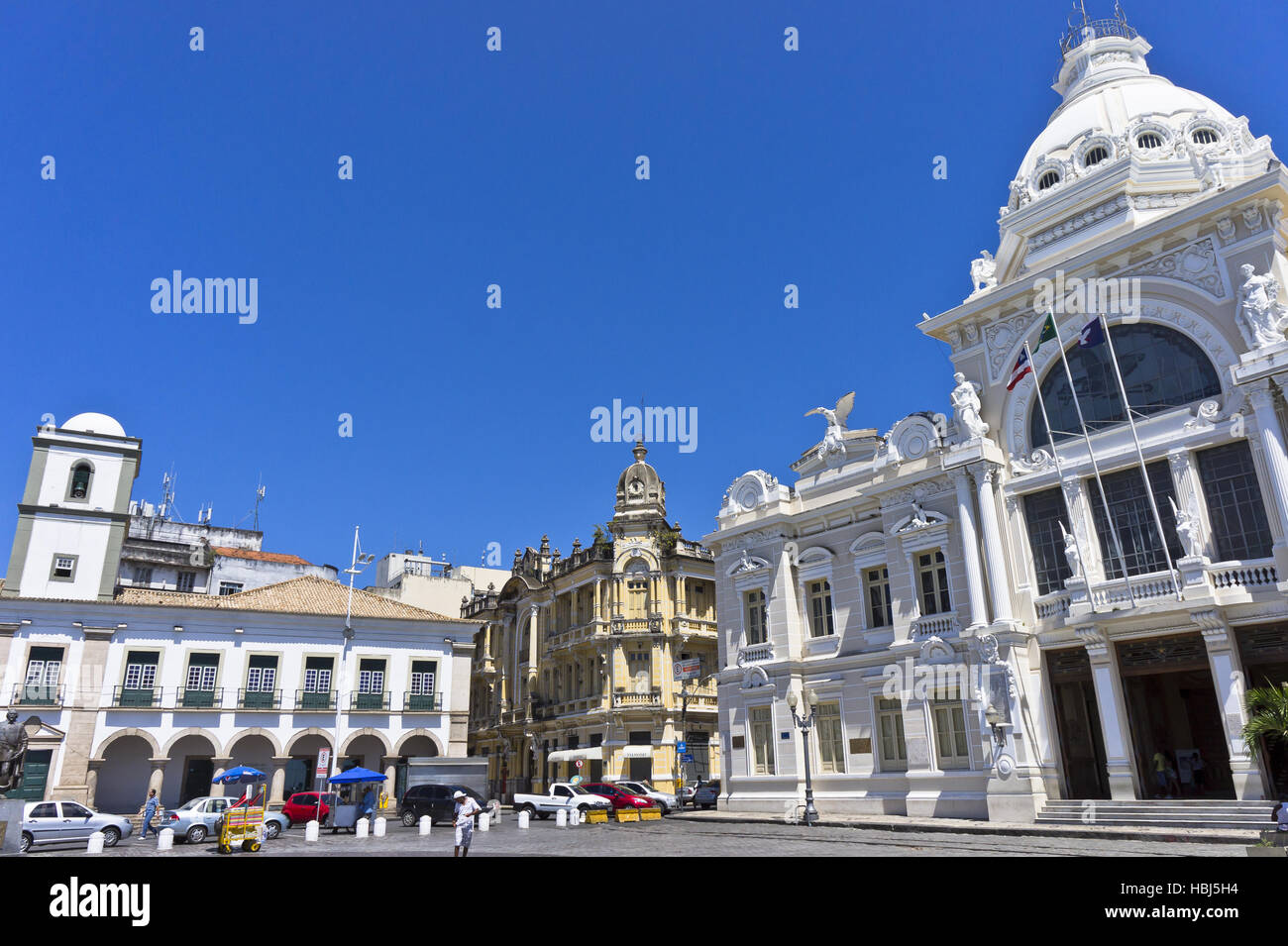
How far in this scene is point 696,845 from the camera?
811 inches

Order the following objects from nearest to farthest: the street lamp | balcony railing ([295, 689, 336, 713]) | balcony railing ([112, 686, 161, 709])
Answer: the street lamp < balcony railing ([112, 686, 161, 709]) < balcony railing ([295, 689, 336, 713])

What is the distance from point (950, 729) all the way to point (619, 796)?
14.3m

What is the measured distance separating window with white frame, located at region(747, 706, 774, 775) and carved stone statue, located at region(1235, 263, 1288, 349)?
18.7 m

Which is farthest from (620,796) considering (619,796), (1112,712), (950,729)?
(1112,712)

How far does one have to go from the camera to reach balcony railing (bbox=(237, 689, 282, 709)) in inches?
1575

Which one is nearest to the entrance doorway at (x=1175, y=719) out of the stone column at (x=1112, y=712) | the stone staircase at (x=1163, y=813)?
the stone column at (x=1112, y=712)

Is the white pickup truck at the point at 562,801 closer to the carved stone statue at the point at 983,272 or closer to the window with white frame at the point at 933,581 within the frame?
the window with white frame at the point at 933,581

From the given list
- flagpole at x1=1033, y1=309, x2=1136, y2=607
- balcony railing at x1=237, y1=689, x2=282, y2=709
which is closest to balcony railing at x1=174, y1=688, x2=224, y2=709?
balcony railing at x1=237, y1=689, x2=282, y2=709

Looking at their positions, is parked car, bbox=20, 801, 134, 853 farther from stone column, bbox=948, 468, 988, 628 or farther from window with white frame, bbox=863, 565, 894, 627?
stone column, bbox=948, 468, 988, 628

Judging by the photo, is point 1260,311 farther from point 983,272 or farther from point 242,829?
point 242,829

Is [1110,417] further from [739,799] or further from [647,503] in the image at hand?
[647,503]

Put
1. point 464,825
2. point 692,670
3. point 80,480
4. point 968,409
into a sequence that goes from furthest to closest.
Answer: point 80,480 → point 692,670 → point 968,409 → point 464,825
